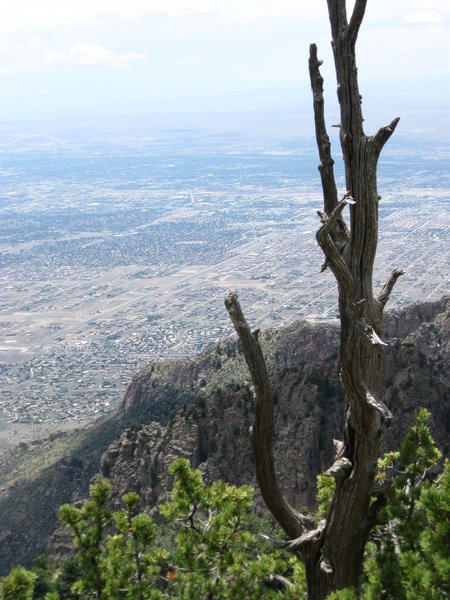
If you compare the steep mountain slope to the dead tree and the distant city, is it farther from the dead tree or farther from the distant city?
the distant city

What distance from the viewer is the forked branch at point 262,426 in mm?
8203

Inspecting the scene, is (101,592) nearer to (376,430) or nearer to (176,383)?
(376,430)

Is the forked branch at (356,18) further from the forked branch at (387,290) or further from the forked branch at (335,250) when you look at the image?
the forked branch at (387,290)

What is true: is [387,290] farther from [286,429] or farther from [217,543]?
[286,429]

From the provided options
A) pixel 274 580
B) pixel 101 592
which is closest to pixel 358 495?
pixel 274 580

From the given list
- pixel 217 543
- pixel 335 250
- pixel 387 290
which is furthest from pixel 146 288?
pixel 335 250

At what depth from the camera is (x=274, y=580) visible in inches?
391

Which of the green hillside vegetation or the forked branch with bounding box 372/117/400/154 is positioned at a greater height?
the forked branch with bounding box 372/117/400/154

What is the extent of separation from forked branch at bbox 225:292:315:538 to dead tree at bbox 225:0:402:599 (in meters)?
0.01

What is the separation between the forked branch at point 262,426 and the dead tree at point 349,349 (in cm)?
1

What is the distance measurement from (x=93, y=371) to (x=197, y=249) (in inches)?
2797

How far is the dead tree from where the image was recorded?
805 centimetres

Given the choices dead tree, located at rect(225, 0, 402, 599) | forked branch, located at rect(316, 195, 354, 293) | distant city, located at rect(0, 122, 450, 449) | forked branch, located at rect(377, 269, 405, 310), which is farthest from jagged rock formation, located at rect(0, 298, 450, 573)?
distant city, located at rect(0, 122, 450, 449)

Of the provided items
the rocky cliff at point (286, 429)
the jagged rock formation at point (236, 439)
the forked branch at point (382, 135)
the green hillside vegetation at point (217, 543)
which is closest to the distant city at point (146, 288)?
the jagged rock formation at point (236, 439)
